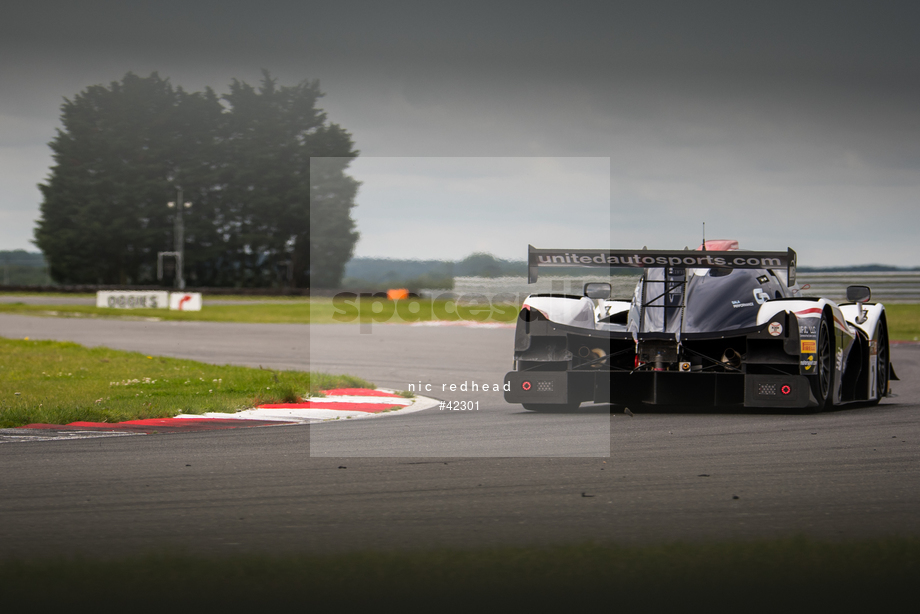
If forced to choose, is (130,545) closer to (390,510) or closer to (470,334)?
(390,510)

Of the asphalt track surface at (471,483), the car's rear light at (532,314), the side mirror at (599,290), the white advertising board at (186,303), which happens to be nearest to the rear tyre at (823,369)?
the asphalt track surface at (471,483)

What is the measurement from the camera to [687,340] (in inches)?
384

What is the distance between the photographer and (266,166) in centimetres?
5697

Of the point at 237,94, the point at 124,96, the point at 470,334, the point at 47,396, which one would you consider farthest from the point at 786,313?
the point at 124,96

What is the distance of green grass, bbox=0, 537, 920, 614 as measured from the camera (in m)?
3.76

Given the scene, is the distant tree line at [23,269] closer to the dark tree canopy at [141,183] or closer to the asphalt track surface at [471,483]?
the dark tree canopy at [141,183]

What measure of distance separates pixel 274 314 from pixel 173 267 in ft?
79.4

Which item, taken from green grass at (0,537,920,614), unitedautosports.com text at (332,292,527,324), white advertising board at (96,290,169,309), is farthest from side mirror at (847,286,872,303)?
white advertising board at (96,290,169,309)

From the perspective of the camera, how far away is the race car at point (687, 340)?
30.9 feet

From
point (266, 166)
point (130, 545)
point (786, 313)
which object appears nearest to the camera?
point (130, 545)

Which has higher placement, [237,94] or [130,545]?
[237,94]

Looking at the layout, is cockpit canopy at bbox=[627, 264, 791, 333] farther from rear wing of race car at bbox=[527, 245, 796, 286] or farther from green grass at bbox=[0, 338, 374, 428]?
green grass at bbox=[0, 338, 374, 428]

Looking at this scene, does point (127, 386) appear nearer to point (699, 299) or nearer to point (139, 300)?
point (699, 299)

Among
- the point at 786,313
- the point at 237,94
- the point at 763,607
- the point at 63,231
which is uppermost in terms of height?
the point at 237,94
